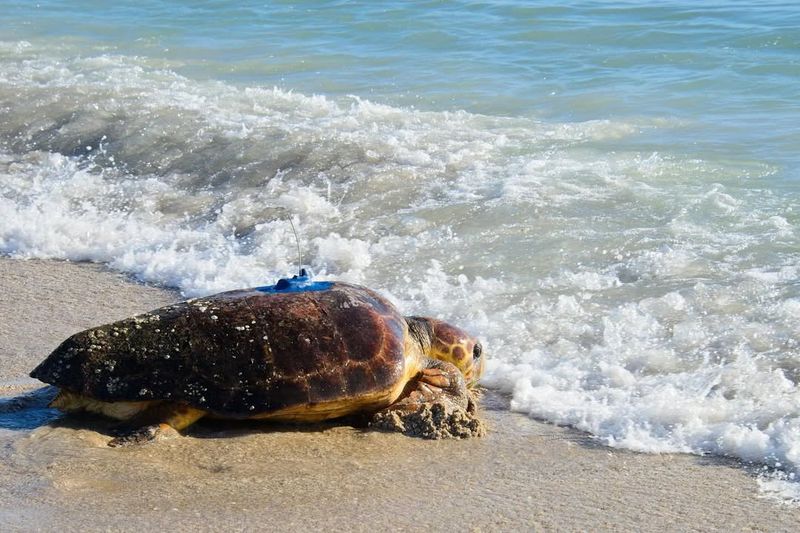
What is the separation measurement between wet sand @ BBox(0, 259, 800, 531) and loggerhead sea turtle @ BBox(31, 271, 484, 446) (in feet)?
0.36

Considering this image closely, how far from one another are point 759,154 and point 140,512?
19.3 ft

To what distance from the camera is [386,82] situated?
1078cm

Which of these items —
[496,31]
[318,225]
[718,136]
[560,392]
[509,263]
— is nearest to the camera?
[560,392]

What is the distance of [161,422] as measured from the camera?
389 centimetres

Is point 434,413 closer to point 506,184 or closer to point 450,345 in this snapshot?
point 450,345

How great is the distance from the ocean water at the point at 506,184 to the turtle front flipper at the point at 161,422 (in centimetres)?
142

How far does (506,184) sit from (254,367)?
3.62 m

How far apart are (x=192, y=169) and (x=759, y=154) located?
426 centimetres

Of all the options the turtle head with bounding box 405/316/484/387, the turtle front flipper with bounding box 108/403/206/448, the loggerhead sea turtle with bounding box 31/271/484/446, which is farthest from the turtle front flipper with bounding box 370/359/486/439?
the turtle front flipper with bounding box 108/403/206/448

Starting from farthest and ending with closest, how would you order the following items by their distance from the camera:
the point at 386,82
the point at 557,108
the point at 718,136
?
the point at 386,82
the point at 557,108
the point at 718,136

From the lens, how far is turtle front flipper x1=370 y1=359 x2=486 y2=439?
13.5ft

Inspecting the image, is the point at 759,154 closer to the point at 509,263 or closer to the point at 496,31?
the point at 509,263

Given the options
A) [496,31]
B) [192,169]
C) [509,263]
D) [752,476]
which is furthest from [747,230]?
[496,31]

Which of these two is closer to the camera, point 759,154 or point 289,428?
point 289,428
